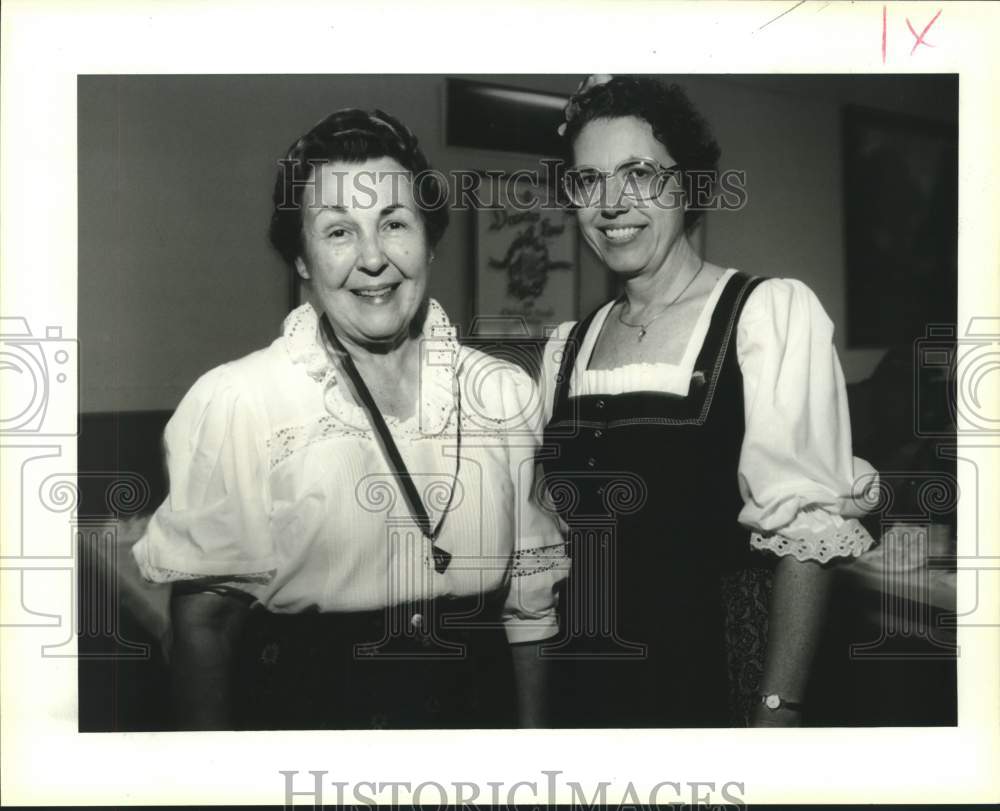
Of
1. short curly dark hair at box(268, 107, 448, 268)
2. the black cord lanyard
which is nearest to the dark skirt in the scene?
the black cord lanyard

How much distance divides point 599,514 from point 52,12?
6.25 feet

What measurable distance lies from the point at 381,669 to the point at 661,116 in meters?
1.60

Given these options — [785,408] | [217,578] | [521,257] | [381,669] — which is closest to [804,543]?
[785,408]

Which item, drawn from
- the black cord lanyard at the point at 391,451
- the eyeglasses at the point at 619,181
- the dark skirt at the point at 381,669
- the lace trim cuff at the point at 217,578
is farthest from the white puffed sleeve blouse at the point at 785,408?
the lace trim cuff at the point at 217,578

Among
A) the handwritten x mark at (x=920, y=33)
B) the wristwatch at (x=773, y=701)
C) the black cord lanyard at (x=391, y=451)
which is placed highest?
the handwritten x mark at (x=920, y=33)

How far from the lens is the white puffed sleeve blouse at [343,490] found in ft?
8.39

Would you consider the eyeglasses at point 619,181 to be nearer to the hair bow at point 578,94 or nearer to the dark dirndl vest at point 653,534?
the hair bow at point 578,94

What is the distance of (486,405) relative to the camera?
8.57 feet

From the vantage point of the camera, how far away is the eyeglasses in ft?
8.46

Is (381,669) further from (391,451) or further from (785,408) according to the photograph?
(785,408)

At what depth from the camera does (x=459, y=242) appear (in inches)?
102

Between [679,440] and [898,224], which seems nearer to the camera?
[679,440]

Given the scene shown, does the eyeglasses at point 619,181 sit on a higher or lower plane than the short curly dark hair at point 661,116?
lower

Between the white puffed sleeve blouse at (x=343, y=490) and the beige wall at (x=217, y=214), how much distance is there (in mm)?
125
